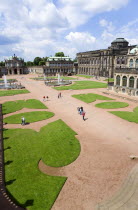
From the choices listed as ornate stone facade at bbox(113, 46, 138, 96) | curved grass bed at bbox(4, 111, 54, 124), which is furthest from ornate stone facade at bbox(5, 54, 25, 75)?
curved grass bed at bbox(4, 111, 54, 124)

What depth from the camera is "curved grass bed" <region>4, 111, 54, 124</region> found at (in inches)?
1211

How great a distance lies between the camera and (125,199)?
520 inches

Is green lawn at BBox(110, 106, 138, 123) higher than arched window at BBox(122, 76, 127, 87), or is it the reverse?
→ arched window at BBox(122, 76, 127, 87)

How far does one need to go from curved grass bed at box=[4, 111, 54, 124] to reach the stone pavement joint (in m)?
20.9

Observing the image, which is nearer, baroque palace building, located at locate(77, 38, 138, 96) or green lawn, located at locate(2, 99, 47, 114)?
green lawn, located at locate(2, 99, 47, 114)

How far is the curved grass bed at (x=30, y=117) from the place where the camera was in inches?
1211

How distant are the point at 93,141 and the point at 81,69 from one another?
122 m

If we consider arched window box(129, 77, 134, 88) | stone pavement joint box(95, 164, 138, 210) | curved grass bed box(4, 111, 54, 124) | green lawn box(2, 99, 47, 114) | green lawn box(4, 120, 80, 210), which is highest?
arched window box(129, 77, 134, 88)

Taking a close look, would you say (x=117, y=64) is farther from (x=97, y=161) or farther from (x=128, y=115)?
(x=97, y=161)

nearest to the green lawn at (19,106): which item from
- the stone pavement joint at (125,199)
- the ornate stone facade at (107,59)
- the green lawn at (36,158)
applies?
the green lawn at (36,158)

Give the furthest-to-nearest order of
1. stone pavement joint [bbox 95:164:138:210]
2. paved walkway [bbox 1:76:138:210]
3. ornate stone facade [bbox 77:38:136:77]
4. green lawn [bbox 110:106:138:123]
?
1. ornate stone facade [bbox 77:38:136:77]
2. green lawn [bbox 110:106:138:123]
3. paved walkway [bbox 1:76:138:210]
4. stone pavement joint [bbox 95:164:138:210]

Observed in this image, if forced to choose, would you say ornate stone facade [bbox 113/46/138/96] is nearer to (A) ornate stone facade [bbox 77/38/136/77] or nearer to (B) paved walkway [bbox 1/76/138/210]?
(B) paved walkway [bbox 1/76/138/210]

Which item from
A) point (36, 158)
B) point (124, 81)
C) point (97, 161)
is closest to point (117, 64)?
point (124, 81)

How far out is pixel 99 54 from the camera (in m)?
114
